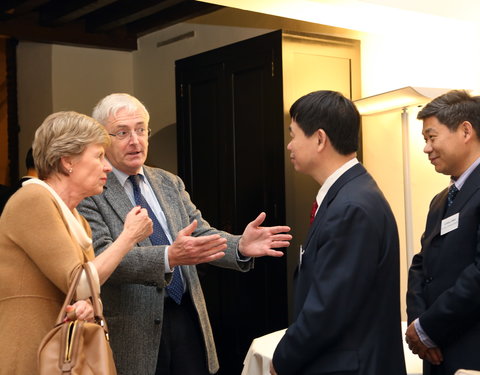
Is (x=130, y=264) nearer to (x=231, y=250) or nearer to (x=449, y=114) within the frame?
(x=231, y=250)

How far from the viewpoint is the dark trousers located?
2.70 m

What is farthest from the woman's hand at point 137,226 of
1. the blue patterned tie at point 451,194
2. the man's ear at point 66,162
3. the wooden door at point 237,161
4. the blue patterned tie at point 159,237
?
the wooden door at point 237,161

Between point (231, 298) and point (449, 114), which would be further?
point (231, 298)

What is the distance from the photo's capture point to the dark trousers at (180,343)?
8.87 ft

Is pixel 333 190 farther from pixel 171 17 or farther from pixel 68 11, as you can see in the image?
pixel 68 11

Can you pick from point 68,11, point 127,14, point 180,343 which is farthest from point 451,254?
point 68,11

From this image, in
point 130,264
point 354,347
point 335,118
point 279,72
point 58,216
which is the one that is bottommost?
point 354,347

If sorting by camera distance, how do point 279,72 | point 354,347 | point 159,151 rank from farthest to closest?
point 159,151, point 279,72, point 354,347

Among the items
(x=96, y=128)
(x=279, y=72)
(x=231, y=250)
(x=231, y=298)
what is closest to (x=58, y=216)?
(x=96, y=128)

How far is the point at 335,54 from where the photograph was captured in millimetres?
5004

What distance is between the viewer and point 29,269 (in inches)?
84.7

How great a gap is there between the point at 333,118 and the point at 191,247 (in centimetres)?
66

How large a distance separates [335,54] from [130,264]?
9.47ft

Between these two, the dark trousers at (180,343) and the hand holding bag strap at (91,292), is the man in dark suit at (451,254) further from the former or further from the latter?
the hand holding bag strap at (91,292)
